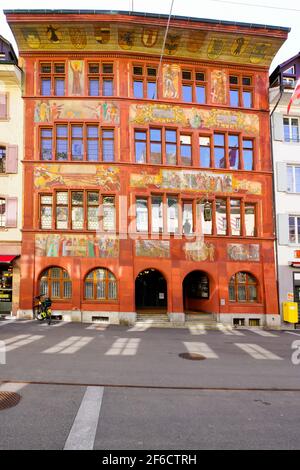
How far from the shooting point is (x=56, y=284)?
19.3 m

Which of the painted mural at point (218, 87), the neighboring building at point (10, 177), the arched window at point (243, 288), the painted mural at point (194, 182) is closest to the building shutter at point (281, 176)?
the painted mural at point (194, 182)

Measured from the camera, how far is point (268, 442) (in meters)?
5.25

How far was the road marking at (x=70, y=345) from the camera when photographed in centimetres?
1136

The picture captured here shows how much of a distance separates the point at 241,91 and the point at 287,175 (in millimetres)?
6290

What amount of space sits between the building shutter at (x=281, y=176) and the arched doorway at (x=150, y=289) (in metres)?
10.3

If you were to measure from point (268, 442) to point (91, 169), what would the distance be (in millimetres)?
17065

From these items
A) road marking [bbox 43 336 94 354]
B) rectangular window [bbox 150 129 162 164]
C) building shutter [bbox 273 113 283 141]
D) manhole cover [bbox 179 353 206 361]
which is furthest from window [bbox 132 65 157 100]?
manhole cover [bbox 179 353 206 361]

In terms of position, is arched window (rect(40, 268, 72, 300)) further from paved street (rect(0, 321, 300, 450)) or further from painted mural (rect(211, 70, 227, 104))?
painted mural (rect(211, 70, 227, 104))

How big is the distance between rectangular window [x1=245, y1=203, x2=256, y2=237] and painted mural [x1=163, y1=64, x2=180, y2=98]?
332 inches

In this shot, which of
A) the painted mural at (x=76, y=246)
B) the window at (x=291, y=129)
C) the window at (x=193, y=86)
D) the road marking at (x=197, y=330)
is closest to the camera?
the road marking at (x=197, y=330)

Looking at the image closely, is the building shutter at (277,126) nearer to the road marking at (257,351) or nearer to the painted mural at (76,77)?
the painted mural at (76,77)

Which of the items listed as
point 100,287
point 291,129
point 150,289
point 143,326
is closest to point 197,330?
point 143,326
